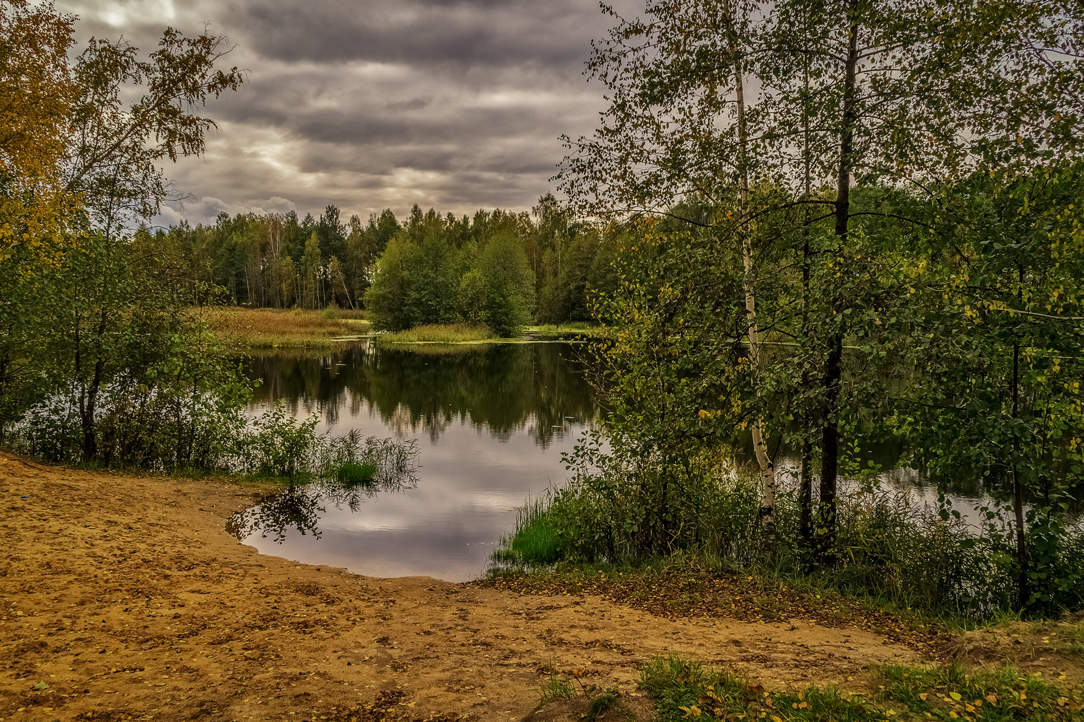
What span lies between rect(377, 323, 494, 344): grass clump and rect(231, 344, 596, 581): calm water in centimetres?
1808

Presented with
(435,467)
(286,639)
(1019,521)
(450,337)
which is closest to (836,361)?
(1019,521)

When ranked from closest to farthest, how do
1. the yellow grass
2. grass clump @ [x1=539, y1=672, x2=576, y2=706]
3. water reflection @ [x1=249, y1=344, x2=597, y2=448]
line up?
grass clump @ [x1=539, y1=672, x2=576, y2=706] < water reflection @ [x1=249, y1=344, x2=597, y2=448] < the yellow grass

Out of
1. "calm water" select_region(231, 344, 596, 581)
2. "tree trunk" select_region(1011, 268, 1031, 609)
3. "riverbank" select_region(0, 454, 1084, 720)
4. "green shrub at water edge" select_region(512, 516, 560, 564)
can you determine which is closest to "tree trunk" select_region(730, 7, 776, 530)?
"riverbank" select_region(0, 454, 1084, 720)

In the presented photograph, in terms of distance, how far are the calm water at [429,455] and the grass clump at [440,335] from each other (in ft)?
59.3

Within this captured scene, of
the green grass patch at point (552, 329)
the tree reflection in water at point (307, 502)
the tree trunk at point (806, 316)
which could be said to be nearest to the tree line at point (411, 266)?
the green grass patch at point (552, 329)

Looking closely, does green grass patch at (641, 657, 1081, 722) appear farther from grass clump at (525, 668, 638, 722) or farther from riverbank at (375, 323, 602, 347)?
riverbank at (375, 323, 602, 347)

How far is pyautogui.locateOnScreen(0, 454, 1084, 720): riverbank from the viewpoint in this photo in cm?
499

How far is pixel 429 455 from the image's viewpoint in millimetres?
20266

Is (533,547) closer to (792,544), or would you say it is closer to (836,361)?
(792,544)

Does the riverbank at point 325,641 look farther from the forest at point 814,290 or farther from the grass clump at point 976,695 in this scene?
the forest at point 814,290

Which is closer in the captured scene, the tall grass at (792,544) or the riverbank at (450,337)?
the tall grass at (792,544)

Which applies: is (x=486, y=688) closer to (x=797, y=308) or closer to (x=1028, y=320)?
(x=797, y=308)

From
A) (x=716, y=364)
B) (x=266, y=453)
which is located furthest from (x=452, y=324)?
(x=716, y=364)

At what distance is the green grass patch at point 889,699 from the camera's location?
4.04 metres
